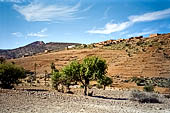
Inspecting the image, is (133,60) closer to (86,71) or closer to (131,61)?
(131,61)

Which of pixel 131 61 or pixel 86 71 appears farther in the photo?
pixel 131 61

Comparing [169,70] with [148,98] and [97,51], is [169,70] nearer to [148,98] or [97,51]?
[97,51]

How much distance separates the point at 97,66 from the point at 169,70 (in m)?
62.5

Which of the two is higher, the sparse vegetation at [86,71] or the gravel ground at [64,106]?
the sparse vegetation at [86,71]

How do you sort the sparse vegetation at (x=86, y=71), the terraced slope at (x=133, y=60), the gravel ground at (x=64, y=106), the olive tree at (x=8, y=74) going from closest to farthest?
the gravel ground at (x=64, y=106), the sparse vegetation at (x=86, y=71), the olive tree at (x=8, y=74), the terraced slope at (x=133, y=60)

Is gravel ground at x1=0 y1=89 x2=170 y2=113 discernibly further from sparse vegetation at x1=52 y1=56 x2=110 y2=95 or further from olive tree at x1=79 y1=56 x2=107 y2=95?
sparse vegetation at x1=52 y1=56 x2=110 y2=95

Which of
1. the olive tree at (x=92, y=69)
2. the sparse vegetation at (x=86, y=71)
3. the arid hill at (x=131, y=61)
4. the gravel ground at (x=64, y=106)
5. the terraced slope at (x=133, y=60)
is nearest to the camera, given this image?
the gravel ground at (x=64, y=106)

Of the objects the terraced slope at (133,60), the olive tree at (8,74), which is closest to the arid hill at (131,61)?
the terraced slope at (133,60)

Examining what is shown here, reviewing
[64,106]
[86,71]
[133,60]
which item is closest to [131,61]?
[133,60]

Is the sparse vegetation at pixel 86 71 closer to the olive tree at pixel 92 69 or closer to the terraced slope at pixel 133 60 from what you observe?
the olive tree at pixel 92 69

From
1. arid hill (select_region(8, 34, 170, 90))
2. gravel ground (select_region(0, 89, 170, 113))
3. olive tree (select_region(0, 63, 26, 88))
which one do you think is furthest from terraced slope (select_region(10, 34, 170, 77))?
gravel ground (select_region(0, 89, 170, 113))

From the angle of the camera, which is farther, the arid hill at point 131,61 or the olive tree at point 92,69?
the arid hill at point 131,61

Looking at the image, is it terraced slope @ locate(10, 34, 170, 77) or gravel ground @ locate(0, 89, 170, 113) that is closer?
gravel ground @ locate(0, 89, 170, 113)

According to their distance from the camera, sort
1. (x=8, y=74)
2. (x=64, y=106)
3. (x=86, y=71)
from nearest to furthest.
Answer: (x=64, y=106), (x=86, y=71), (x=8, y=74)
